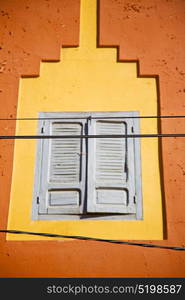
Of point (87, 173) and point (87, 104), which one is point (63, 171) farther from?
point (87, 104)

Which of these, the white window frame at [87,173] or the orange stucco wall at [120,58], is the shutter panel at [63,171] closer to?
the white window frame at [87,173]

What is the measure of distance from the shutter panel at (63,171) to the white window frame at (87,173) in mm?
11

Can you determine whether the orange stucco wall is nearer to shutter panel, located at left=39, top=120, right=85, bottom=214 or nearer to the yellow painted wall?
the yellow painted wall

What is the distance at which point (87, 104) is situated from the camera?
5.52 metres

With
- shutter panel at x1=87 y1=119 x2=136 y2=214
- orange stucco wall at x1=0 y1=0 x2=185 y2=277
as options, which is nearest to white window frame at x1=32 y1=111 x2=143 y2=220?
shutter panel at x1=87 y1=119 x2=136 y2=214

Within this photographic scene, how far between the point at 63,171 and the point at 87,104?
0.86 m

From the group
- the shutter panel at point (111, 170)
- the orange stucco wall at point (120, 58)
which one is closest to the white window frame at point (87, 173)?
the shutter panel at point (111, 170)

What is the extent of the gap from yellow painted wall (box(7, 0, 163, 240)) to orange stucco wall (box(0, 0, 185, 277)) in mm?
90

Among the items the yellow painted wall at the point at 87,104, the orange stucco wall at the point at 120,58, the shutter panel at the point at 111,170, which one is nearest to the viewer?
the orange stucco wall at the point at 120,58

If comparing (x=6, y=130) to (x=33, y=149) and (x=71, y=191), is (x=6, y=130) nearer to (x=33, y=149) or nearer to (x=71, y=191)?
(x=33, y=149)

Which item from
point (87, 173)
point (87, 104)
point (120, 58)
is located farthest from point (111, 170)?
point (120, 58)

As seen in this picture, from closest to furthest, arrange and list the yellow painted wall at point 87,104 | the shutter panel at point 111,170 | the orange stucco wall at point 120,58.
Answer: the orange stucco wall at point 120,58 → the yellow painted wall at point 87,104 → the shutter panel at point 111,170

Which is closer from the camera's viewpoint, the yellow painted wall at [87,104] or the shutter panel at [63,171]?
the yellow painted wall at [87,104]

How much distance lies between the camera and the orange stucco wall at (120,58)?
189 inches
